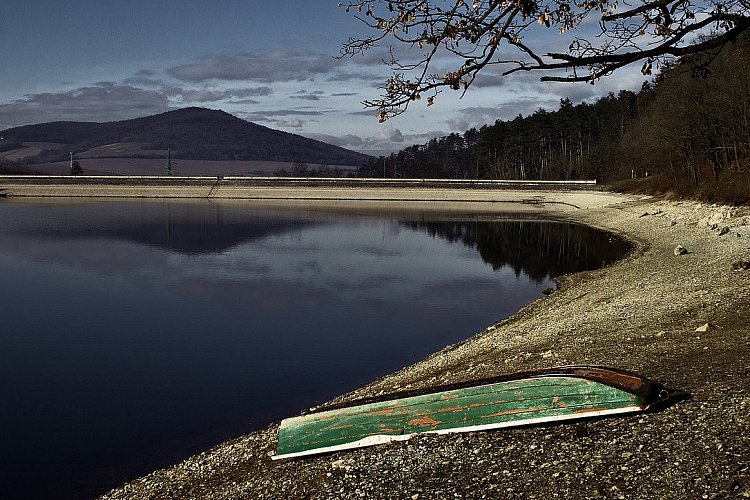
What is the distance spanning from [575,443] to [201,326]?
1712 centimetres

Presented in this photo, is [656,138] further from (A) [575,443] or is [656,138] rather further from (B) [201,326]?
(A) [575,443]

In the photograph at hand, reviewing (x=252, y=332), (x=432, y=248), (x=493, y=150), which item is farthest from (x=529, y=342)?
(x=493, y=150)

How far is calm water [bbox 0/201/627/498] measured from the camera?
13.9 meters

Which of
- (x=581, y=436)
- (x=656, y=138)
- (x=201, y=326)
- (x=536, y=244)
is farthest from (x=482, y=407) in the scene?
(x=656, y=138)

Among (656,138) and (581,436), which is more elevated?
(656,138)

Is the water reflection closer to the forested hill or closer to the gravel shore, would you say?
the forested hill

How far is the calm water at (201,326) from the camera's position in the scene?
45.7 ft

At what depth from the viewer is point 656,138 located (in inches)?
2822

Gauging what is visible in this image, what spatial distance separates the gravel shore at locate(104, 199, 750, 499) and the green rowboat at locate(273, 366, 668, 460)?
0.57 ft

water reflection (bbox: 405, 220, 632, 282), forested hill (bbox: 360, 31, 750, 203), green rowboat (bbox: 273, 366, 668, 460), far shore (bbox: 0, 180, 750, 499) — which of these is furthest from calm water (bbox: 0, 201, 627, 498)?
forested hill (bbox: 360, 31, 750, 203)

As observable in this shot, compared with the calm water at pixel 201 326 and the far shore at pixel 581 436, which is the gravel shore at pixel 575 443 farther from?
the calm water at pixel 201 326

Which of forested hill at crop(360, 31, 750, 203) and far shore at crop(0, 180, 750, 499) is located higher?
forested hill at crop(360, 31, 750, 203)

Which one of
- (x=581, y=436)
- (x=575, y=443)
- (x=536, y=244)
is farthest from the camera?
(x=536, y=244)

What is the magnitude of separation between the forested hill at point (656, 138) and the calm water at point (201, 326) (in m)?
10.3
